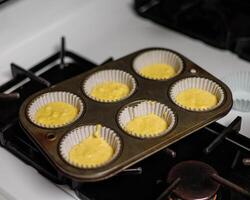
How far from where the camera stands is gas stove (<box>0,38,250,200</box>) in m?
0.75

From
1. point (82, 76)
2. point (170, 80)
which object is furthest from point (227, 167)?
point (82, 76)

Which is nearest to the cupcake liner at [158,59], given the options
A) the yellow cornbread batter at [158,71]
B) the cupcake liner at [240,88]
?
the yellow cornbread batter at [158,71]

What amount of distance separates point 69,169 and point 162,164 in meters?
0.16

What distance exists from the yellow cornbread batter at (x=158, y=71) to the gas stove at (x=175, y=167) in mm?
124

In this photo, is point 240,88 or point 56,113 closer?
point 56,113

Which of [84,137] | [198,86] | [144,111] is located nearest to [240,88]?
[198,86]

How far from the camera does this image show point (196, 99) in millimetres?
874

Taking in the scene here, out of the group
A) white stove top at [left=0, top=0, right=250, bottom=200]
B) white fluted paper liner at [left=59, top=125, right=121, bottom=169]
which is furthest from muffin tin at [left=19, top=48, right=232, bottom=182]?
white stove top at [left=0, top=0, right=250, bottom=200]

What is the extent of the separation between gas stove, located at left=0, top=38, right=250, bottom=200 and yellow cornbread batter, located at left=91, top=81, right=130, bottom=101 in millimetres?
88

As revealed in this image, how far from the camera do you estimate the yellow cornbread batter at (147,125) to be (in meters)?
0.81

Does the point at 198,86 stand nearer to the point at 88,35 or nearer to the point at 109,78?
the point at 109,78

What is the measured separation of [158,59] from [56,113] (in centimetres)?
22

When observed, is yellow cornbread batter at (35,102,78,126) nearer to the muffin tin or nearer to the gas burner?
the muffin tin

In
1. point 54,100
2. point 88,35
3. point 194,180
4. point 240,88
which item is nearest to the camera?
point 194,180
